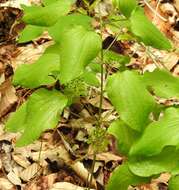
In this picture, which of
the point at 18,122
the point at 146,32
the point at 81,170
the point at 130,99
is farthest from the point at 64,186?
the point at 146,32

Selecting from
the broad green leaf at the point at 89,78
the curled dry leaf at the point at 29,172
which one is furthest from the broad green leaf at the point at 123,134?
the curled dry leaf at the point at 29,172

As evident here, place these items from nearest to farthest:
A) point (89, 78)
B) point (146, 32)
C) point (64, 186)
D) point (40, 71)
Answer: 1. point (146, 32)
2. point (40, 71)
3. point (89, 78)
4. point (64, 186)

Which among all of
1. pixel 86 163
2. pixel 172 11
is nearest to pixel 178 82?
pixel 86 163

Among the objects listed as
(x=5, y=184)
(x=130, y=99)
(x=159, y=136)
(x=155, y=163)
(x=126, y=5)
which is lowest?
(x=5, y=184)

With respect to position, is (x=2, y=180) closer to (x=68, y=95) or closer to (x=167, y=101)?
(x=68, y=95)

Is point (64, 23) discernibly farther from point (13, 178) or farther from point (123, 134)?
point (13, 178)
